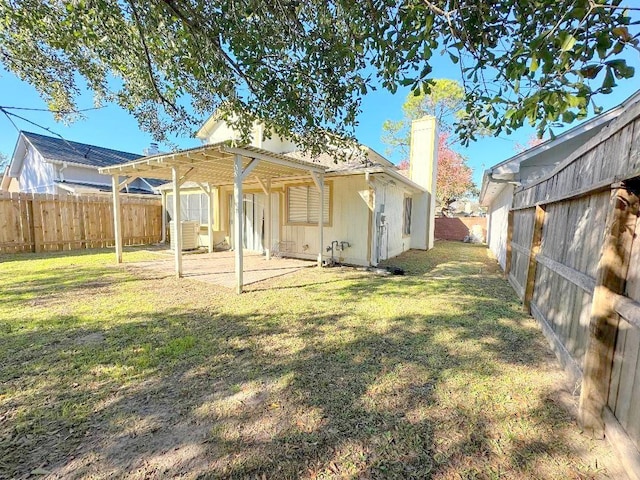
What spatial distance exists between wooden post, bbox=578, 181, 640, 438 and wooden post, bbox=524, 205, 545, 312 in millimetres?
2436

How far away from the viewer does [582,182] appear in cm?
248

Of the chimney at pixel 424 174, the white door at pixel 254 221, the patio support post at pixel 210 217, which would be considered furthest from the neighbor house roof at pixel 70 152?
the chimney at pixel 424 174

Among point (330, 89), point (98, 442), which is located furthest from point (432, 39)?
point (98, 442)

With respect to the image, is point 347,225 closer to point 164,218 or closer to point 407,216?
point 407,216

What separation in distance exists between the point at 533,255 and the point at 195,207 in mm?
10941

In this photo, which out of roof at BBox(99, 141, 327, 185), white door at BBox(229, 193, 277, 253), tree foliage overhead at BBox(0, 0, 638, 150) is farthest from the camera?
white door at BBox(229, 193, 277, 253)

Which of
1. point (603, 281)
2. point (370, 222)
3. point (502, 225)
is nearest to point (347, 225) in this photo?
point (370, 222)

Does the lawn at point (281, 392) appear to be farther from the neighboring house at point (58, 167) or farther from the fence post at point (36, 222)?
the neighboring house at point (58, 167)

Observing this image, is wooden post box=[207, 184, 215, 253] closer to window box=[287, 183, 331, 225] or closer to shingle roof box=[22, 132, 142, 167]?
window box=[287, 183, 331, 225]

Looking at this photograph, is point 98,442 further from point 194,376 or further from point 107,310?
point 107,310

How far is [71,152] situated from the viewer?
14383mm

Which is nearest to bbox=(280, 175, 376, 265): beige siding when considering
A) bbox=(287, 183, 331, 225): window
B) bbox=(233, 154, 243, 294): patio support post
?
bbox=(287, 183, 331, 225): window

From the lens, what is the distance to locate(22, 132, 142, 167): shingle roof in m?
13.4

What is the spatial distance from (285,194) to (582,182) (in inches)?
289
